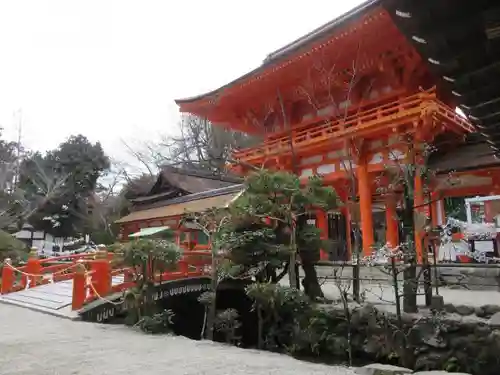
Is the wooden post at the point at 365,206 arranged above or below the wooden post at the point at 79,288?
above

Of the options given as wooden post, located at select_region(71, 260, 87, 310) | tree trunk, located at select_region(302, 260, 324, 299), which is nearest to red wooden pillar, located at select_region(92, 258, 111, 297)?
wooden post, located at select_region(71, 260, 87, 310)

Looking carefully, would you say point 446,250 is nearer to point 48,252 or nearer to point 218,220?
point 218,220

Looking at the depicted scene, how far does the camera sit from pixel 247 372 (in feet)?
16.3

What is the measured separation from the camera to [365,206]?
13000mm

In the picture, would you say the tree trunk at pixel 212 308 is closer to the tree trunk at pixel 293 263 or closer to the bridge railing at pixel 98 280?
the bridge railing at pixel 98 280

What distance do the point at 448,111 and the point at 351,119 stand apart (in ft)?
9.19

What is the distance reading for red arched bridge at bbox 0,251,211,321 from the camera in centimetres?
941

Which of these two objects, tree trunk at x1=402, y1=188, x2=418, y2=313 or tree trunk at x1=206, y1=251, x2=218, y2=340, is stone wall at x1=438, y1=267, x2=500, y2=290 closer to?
tree trunk at x1=402, y1=188, x2=418, y2=313

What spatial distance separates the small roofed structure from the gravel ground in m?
10.0

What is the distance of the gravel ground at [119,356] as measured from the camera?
507 cm

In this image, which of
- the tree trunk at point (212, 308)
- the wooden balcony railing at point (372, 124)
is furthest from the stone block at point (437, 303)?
the wooden balcony railing at point (372, 124)

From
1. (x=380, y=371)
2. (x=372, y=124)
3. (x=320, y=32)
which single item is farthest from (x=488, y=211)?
(x=380, y=371)

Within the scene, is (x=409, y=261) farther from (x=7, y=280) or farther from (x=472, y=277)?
(x=7, y=280)

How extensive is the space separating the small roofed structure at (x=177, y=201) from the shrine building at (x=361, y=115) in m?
2.98
